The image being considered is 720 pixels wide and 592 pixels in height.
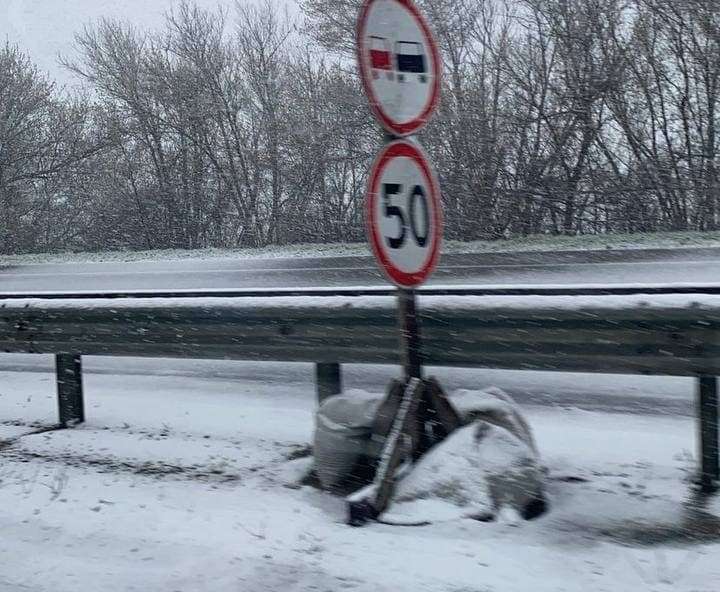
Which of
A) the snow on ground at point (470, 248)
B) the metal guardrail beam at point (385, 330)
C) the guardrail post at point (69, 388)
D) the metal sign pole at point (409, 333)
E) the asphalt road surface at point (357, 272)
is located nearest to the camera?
the metal guardrail beam at point (385, 330)

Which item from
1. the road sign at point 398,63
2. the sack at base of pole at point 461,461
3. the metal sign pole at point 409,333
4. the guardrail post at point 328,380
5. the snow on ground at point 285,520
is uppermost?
the road sign at point 398,63

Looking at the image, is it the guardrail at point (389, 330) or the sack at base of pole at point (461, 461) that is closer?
the sack at base of pole at point (461, 461)

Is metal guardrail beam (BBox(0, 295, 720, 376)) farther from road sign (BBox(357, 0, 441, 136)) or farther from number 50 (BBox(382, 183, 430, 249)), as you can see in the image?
road sign (BBox(357, 0, 441, 136))

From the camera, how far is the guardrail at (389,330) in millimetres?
4457

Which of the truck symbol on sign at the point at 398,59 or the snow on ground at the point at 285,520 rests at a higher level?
the truck symbol on sign at the point at 398,59

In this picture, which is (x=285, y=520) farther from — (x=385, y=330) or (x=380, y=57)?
(x=380, y=57)

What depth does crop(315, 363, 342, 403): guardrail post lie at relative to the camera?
554cm

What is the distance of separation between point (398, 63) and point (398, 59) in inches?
0.8

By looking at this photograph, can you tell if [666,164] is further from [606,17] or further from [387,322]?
[387,322]

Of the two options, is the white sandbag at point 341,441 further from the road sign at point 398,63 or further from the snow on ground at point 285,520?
the road sign at point 398,63

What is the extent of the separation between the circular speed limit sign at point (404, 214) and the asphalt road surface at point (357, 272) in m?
7.06

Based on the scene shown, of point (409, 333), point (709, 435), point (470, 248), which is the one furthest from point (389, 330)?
point (470, 248)

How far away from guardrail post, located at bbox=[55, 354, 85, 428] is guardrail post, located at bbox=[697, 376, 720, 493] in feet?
14.5

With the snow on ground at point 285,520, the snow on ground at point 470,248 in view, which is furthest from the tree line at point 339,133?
the snow on ground at point 285,520
